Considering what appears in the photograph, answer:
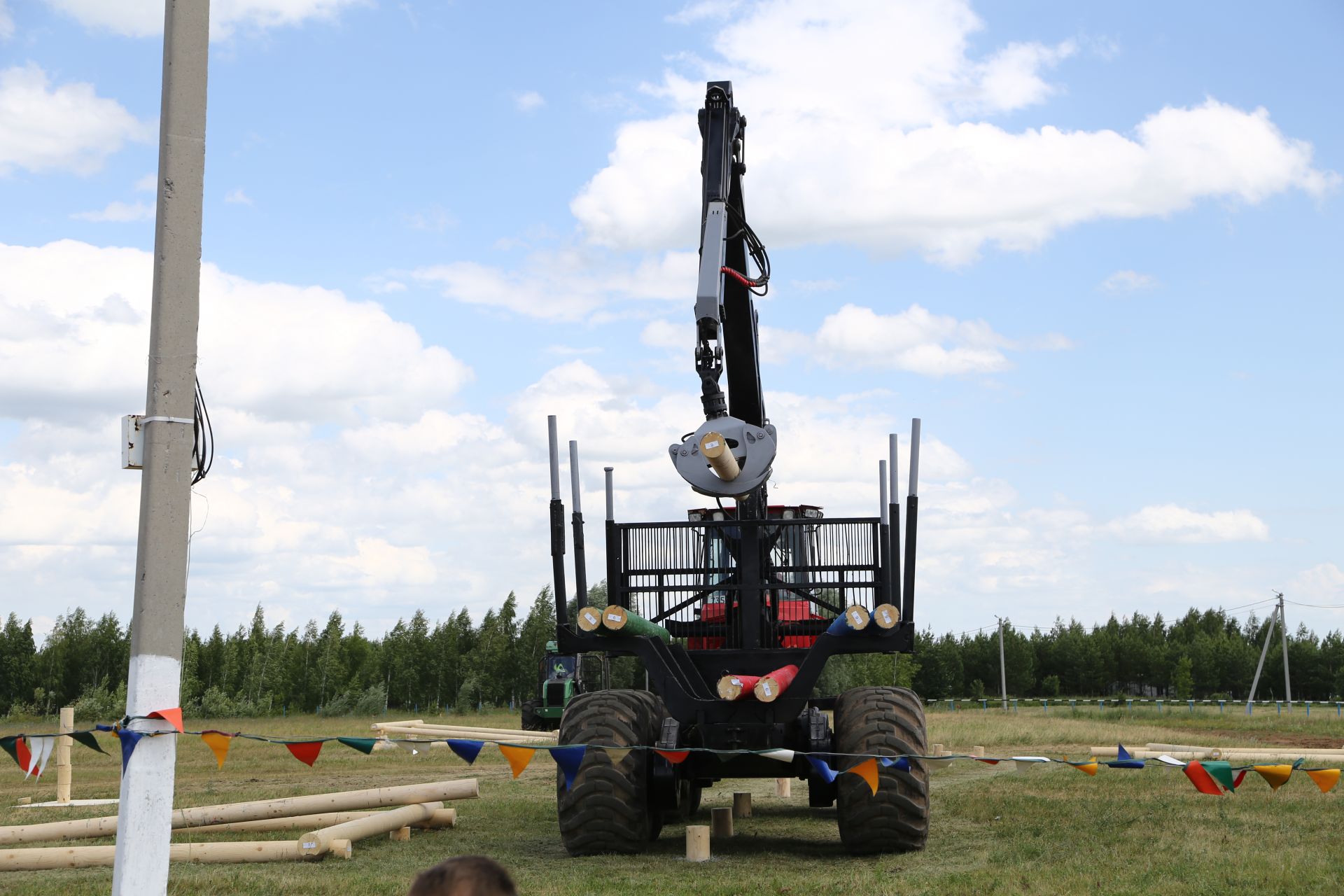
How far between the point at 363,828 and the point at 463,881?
9249 mm

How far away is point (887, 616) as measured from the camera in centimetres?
993

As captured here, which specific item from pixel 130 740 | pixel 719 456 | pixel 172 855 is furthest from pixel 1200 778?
pixel 172 855

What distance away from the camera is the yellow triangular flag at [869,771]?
946 centimetres

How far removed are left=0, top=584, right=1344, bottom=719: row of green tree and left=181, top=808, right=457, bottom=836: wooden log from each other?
30.0 m

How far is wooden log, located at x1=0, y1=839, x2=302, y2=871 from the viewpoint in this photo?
379 inches

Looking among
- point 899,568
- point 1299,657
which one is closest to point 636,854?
point 899,568

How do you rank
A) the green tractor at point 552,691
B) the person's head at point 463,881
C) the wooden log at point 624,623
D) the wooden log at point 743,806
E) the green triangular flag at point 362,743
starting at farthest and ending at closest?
the green tractor at point 552,691 < the wooden log at point 743,806 < the wooden log at point 624,623 < the green triangular flag at point 362,743 < the person's head at point 463,881

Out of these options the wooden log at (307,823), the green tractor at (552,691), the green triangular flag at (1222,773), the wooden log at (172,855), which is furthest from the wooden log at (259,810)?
the green tractor at (552,691)

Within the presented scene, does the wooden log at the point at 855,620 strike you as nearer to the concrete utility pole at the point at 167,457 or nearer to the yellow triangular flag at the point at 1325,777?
the yellow triangular flag at the point at 1325,777

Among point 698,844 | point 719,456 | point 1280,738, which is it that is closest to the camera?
point 719,456

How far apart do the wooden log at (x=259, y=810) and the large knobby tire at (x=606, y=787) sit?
2.14 m

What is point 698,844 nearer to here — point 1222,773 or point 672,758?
point 672,758

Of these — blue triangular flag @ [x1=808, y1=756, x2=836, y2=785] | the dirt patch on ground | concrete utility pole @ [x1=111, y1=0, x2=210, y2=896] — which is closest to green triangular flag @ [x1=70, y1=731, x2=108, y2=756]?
concrete utility pole @ [x1=111, y1=0, x2=210, y2=896]

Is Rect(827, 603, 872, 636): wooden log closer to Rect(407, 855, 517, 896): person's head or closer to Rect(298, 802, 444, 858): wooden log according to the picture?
Rect(298, 802, 444, 858): wooden log
